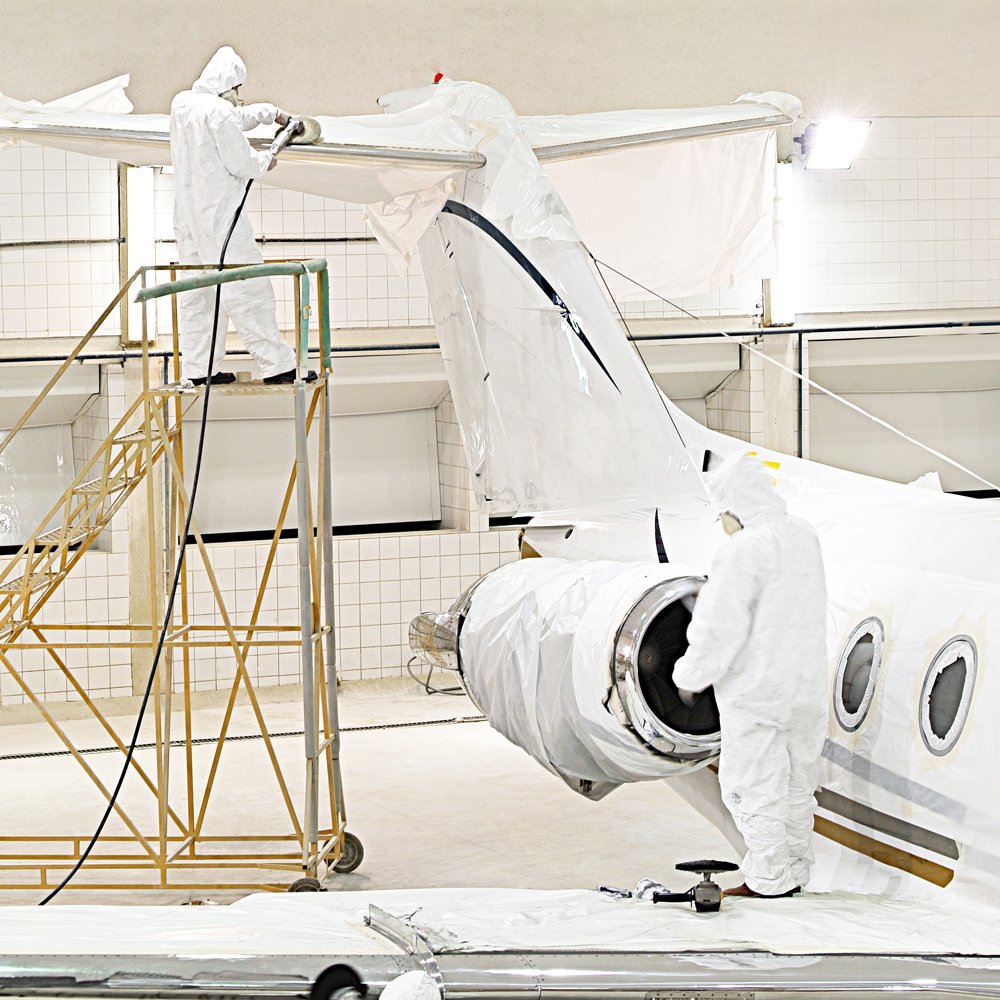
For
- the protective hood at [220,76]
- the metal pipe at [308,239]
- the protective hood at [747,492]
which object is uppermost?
the protective hood at [220,76]

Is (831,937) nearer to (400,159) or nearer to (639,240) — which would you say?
(400,159)

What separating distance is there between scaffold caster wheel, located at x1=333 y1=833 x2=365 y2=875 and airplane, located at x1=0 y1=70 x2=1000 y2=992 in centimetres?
120

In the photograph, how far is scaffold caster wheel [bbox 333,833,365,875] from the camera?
6902mm

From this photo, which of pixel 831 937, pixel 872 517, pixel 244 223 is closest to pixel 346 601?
pixel 244 223

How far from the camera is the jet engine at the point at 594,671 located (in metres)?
4.75

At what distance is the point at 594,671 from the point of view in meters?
4.84

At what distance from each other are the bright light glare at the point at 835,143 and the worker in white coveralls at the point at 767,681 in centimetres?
746

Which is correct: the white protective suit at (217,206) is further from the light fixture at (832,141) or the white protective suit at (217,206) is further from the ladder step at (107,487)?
the light fixture at (832,141)

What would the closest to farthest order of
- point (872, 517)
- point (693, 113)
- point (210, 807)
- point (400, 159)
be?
point (872, 517) < point (400, 159) < point (693, 113) < point (210, 807)

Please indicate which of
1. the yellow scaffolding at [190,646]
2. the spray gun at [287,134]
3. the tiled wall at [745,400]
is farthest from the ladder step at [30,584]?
the tiled wall at [745,400]

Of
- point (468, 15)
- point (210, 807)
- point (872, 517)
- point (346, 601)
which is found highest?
point (468, 15)

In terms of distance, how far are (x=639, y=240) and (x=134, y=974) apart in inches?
192

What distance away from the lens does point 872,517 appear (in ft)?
17.6

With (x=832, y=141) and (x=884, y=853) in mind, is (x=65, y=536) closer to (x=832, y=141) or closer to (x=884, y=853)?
(x=884, y=853)
